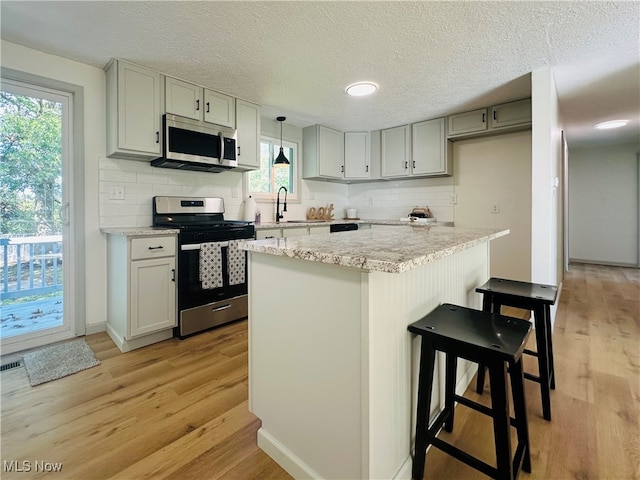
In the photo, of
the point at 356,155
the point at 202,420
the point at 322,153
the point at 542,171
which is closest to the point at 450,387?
the point at 202,420

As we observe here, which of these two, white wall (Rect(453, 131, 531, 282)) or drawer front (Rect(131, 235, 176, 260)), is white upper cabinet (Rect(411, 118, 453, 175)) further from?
drawer front (Rect(131, 235, 176, 260))

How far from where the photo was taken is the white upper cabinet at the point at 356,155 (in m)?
4.61

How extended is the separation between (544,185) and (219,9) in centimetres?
274

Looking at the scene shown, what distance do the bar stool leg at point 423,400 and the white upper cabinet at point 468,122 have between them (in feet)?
10.9

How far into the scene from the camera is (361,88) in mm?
2928

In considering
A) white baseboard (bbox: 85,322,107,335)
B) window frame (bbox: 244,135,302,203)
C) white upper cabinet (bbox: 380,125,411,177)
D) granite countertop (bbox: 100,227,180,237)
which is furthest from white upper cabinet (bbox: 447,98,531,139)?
white baseboard (bbox: 85,322,107,335)

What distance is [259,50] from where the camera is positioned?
90.6 inches

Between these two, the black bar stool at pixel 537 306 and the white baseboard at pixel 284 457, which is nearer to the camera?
the white baseboard at pixel 284 457

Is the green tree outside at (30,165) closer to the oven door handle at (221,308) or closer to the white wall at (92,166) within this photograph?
the white wall at (92,166)

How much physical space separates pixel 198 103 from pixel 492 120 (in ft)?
10.4

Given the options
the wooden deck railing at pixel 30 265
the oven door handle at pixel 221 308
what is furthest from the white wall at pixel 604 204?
the wooden deck railing at pixel 30 265

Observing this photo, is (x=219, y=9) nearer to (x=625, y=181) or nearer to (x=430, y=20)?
(x=430, y=20)

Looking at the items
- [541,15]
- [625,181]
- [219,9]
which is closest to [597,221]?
[625,181]

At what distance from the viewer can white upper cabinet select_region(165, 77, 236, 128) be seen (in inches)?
106
